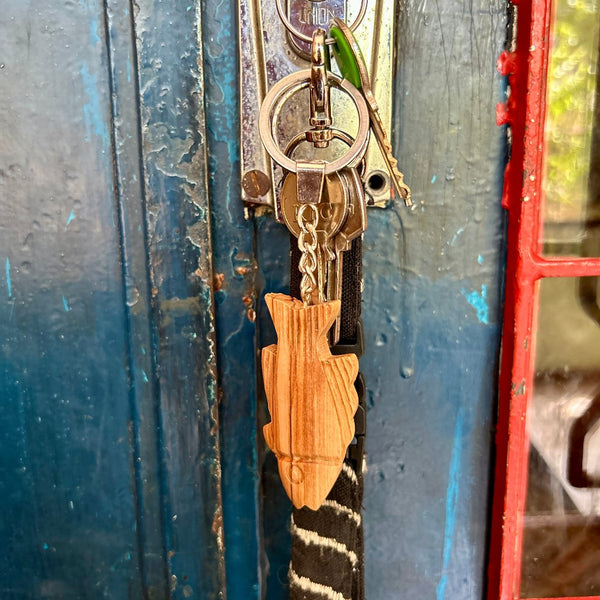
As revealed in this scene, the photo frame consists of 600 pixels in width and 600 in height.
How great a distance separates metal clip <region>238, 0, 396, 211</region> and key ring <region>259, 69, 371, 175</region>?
68mm

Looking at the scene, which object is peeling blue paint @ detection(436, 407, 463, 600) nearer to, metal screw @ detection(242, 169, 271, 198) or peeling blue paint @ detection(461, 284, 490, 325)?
peeling blue paint @ detection(461, 284, 490, 325)

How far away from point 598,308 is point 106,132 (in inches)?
21.0

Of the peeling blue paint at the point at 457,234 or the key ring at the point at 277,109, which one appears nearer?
the key ring at the point at 277,109

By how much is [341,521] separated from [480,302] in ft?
0.85

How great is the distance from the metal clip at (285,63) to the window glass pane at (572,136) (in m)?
0.16

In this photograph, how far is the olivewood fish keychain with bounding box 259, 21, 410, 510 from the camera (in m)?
0.39

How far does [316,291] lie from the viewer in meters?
0.40

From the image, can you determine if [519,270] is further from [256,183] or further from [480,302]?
[256,183]

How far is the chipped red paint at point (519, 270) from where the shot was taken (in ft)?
1.58

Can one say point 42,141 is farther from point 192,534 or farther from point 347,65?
point 192,534

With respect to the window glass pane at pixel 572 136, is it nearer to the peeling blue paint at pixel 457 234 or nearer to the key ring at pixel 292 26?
the peeling blue paint at pixel 457 234

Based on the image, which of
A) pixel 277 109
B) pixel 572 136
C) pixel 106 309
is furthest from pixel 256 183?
pixel 572 136

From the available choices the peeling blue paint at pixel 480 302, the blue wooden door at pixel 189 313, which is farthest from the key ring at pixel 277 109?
the peeling blue paint at pixel 480 302

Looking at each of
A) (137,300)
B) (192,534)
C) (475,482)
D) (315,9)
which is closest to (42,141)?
(137,300)
